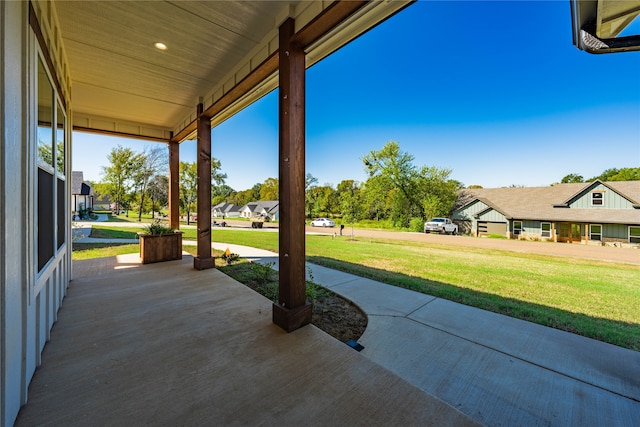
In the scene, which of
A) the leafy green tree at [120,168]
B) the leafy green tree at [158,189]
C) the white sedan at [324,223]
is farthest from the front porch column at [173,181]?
the leafy green tree at [120,168]

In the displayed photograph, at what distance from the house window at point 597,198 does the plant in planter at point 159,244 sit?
2622cm

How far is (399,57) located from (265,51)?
45.9ft

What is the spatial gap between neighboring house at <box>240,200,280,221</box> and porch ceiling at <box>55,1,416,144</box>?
1426 inches

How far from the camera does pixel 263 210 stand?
46531 mm

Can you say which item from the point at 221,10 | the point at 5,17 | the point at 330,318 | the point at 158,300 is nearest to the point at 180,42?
the point at 221,10

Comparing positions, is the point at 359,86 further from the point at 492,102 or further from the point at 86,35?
the point at 86,35

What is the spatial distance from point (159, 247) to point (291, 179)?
4.79m

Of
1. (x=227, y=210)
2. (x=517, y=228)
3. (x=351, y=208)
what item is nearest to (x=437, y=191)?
(x=517, y=228)

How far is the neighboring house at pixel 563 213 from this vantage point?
16078mm

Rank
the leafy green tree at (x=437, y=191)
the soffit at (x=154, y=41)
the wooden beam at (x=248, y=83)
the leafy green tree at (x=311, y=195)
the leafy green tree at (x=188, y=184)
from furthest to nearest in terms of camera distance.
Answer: the leafy green tree at (x=311, y=195), the leafy green tree at (x=188, y=184), the leafy green tree at (x=437, y=191), the wooden beam at (x=248, y=83), the soffit at (x=154, y=41)

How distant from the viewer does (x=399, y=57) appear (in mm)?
14031

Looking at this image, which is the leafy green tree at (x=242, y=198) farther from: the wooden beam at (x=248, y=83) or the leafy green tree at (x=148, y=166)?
the wooden beam at (x=248, y=83)

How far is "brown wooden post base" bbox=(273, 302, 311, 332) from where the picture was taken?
2607mm

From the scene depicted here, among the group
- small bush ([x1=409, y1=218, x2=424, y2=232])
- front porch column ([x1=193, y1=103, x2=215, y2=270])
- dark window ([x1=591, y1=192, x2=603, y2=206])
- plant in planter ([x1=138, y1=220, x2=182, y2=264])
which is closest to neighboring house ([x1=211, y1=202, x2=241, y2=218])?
small bush ([x1=409, y1=218, x2=424, y2=232])
